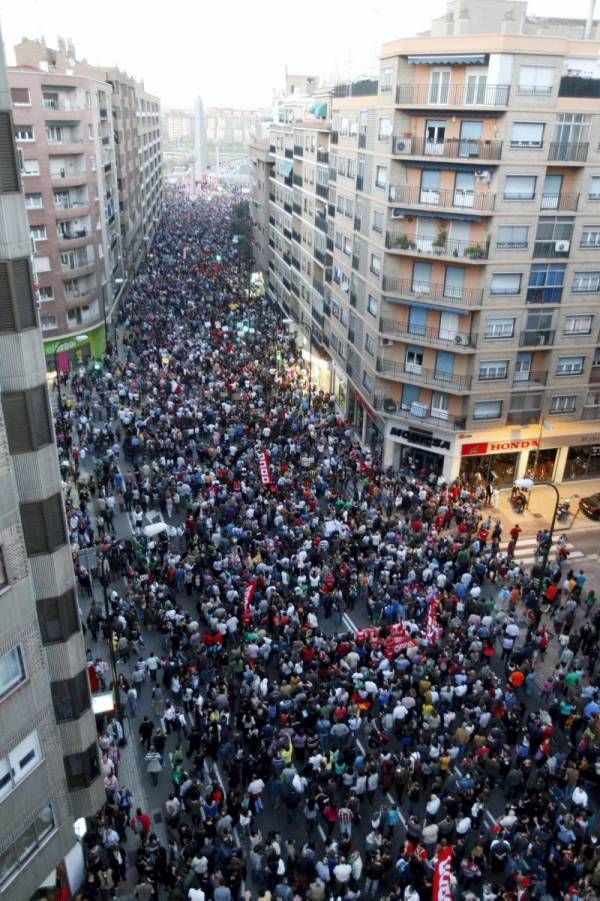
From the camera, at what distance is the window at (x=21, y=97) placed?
4725 cm

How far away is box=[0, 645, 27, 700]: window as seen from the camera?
1384cm

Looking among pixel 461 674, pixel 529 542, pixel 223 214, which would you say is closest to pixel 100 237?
pixel 529 542

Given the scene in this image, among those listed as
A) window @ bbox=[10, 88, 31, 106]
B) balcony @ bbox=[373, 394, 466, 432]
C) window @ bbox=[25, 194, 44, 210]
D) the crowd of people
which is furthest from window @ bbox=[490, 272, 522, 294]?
window @ bbox=[10, 88, 31, 106]

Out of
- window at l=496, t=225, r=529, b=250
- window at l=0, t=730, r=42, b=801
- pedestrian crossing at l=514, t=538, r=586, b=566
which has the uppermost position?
window at l=496, t=225, r=529, b=250

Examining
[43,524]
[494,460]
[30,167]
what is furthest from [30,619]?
[30,167]

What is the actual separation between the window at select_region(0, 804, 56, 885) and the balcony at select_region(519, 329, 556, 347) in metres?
29.3

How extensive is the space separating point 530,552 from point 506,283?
13.0 m

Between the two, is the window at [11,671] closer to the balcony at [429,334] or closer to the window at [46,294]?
the balcony at [429,334]

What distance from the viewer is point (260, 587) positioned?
2605 centimetres

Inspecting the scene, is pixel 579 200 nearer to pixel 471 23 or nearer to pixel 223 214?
pixel 471 23

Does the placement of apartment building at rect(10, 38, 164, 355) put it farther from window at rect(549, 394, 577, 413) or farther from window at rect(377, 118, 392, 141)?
window at rect(549, 394, 577, 413)

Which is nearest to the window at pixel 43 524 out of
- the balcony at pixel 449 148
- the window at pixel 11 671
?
the window at pixel 11 671

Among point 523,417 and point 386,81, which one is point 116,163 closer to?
point 386,81

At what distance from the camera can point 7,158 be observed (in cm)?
1271
